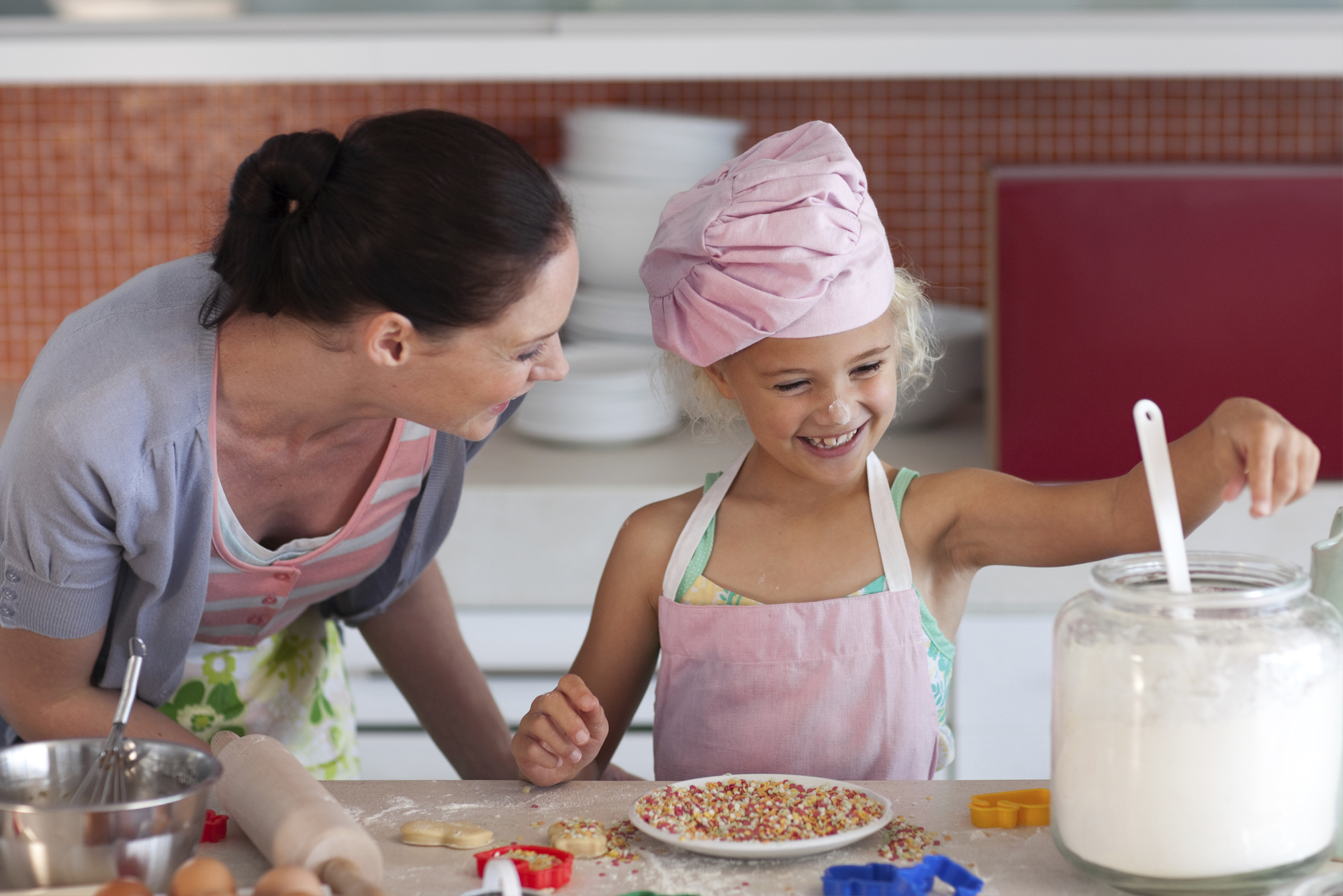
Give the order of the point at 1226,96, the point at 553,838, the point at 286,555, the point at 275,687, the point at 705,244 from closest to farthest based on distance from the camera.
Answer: the point at 553,838
the point at 705,244
the point at 286,555
the point at 275,687
the point at 1226,96

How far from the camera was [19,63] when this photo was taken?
81.6 inches

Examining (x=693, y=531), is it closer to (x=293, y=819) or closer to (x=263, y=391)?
(x=263, y=391)

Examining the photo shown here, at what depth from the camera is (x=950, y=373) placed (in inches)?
87.4

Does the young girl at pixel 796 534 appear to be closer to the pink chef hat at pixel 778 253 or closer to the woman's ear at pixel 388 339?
the pink chef hat at pixel 778 253

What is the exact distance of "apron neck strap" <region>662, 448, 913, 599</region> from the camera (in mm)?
1198

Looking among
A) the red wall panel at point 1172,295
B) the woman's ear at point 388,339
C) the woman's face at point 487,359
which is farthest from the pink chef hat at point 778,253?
the red wall panel at point 1172,295

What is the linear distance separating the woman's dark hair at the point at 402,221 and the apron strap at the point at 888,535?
38 centimetres

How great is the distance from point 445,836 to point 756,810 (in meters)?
0.21

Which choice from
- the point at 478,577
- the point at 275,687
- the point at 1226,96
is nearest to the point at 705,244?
the point at 275,687

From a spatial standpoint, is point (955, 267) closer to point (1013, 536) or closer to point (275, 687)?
point (1013, 536)

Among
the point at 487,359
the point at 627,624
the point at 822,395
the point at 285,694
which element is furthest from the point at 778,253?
the point at 285,694

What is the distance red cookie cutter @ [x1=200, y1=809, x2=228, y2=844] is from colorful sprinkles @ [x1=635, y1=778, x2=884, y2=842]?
28 centimetres

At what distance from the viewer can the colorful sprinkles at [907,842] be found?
86 centimetres

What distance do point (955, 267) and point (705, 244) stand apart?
4.65 feet
